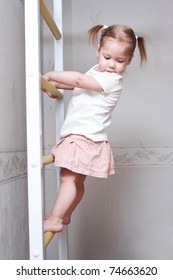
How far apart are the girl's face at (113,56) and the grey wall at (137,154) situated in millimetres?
672

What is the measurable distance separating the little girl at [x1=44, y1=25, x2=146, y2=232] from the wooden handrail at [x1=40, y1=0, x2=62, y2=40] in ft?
0.57

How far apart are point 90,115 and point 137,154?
29.0 inches

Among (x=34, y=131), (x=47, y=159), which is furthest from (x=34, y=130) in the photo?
(x=47, y=159)

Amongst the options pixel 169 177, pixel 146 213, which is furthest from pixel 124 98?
pixel 146 213

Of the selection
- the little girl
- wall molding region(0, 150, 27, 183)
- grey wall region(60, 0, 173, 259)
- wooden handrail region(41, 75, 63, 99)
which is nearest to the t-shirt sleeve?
the little girl

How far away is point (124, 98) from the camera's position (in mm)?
1915

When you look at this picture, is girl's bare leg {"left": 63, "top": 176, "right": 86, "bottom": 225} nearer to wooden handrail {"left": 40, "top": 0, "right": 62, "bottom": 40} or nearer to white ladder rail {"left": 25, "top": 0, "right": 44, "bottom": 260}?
white ladder rail {"left": 25, "top": 0, "right": 44, "bottom": 260}

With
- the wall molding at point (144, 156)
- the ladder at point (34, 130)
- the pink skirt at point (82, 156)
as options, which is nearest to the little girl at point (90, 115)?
the pink skirt at point (82, 156)

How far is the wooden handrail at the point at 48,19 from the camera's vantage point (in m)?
1.18

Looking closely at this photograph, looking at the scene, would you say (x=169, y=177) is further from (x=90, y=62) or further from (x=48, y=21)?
(x=48, y=21)

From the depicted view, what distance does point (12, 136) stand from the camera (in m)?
1.43

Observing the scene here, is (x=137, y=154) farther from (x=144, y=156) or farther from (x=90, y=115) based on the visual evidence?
(x=90, y=115)

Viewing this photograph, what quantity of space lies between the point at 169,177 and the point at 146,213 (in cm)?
21

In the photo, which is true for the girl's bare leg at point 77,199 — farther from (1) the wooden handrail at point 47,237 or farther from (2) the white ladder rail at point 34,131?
(2) the white ladder rail at point 34,131
